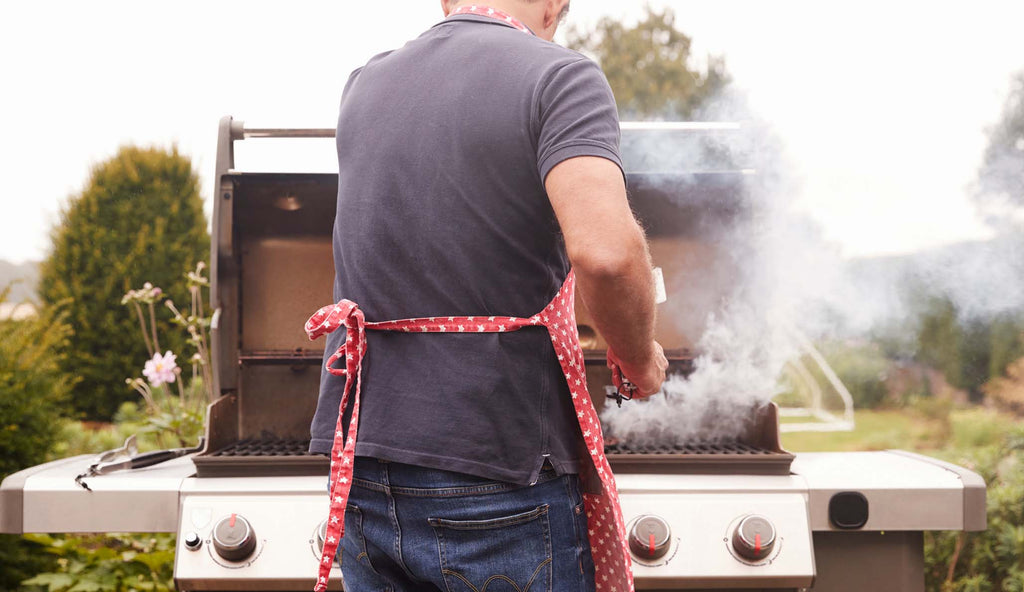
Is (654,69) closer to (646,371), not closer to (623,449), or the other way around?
(623,449)

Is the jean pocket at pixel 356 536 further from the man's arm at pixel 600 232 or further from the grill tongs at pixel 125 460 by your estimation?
the grill tongs at pixel 125 460

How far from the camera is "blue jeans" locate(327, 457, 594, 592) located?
3.51 feet

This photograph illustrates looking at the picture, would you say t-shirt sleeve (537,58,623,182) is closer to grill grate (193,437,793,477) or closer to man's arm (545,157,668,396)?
man's arm (545,157,668,396)

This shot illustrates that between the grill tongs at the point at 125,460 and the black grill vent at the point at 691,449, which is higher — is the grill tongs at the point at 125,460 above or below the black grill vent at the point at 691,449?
below

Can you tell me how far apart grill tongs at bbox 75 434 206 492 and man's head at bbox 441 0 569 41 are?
1.41 meters

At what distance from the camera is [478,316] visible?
1.09 meters

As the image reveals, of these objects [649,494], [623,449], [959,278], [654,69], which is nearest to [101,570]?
[623,449]

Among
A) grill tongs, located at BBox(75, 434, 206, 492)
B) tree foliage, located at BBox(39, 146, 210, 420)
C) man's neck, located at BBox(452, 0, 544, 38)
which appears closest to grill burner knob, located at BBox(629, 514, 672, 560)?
man's neck, located at BBox(452, 0, 544, 38)

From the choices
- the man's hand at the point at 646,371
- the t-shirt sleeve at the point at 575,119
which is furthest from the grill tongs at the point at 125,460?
the t-shirt sleeve at the point at 575,119

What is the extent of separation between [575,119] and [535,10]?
351 mm

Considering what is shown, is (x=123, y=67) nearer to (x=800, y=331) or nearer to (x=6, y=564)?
(x=6, y=564)

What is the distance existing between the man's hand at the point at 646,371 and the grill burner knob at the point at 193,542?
43.1 inches

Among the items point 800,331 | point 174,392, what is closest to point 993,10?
point 800,331

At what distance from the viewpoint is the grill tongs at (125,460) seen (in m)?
1.85
